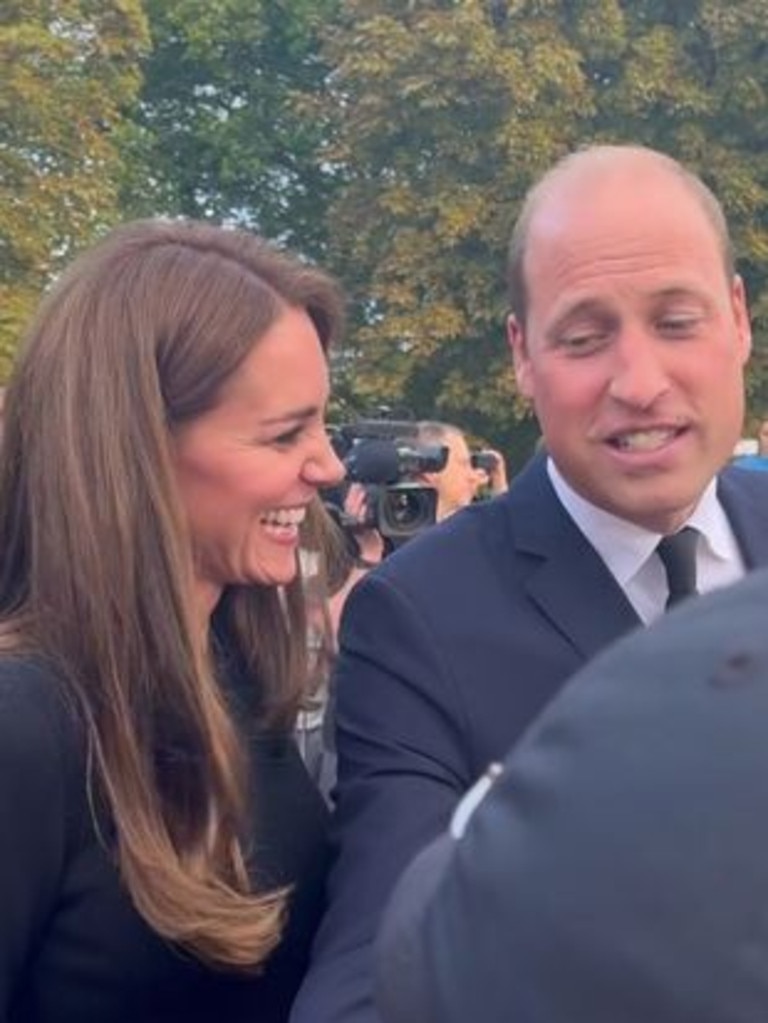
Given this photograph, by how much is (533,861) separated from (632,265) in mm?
1509

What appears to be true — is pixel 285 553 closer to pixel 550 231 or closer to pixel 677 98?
pixel 550 231

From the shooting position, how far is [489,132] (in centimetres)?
2298

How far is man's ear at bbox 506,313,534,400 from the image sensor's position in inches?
96.6

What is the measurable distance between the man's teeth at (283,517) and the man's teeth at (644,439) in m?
0.45

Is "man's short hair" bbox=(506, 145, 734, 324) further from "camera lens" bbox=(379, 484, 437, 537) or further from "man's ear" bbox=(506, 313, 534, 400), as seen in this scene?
"camera lens" bbox=(379, 484, 437, 537)

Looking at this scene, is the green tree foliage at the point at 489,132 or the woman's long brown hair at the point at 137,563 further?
the green tree foliage at the point at 489,132

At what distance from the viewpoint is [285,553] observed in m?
2.54

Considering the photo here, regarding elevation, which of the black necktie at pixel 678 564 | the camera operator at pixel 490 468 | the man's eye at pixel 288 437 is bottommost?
the camera operator at pixel 490 468

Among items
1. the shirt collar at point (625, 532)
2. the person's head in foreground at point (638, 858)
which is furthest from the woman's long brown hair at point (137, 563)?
the person's head in foreground at point (638, 858)

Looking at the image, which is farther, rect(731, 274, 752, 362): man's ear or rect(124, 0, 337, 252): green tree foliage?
rect(124, 0, 337, 252): green tree foliage

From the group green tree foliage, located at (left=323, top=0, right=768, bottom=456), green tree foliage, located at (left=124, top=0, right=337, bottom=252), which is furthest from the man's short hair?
green tree foliage, located at (left=124, top=0, right=337, bottom=252)

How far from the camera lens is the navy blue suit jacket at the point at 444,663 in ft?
7.00

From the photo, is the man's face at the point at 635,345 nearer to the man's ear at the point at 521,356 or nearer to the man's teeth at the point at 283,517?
the man's ear at the point at 521,356

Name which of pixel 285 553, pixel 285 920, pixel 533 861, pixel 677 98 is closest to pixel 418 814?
pixel 285 920
